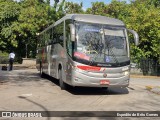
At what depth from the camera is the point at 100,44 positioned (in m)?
15.0

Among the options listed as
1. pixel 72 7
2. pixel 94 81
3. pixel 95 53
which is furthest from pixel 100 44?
pixel 72 7

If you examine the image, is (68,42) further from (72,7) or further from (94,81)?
(72,7)

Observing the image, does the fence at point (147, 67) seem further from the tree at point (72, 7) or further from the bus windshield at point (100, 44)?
the bus windshield at point (100, 44)

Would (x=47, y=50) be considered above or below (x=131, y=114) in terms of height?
above

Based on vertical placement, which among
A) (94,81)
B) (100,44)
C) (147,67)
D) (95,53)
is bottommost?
(147,67)

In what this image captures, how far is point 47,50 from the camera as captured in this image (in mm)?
21516

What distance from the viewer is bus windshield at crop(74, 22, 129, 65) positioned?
1466 cm

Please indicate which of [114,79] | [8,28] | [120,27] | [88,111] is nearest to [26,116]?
[88,111]

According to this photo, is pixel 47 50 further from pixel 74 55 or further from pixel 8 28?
pixel 8 28

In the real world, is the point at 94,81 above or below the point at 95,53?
below

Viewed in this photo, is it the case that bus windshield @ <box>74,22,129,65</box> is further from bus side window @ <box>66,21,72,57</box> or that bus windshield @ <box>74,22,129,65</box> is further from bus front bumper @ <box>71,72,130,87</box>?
bus front bumper @ <box>71,72,130,87</box>

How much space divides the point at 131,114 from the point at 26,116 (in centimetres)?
308

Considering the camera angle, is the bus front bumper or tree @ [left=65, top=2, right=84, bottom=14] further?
tree @ [left=65, top=2, right=84, bottom=14]

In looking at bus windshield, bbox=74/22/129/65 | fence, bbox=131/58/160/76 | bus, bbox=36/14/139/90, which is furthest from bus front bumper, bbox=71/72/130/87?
fence, bbox=131/58/160/76
